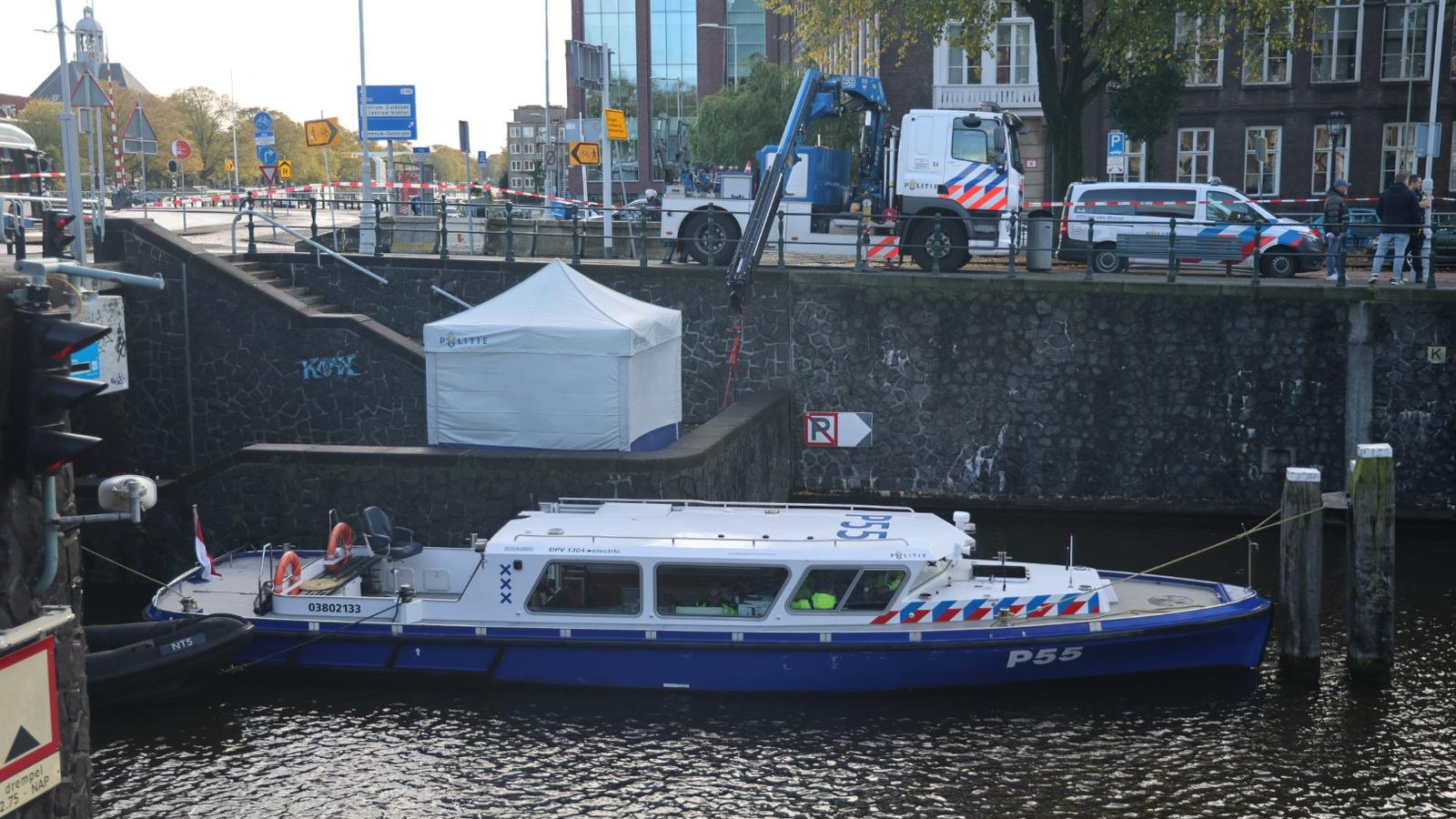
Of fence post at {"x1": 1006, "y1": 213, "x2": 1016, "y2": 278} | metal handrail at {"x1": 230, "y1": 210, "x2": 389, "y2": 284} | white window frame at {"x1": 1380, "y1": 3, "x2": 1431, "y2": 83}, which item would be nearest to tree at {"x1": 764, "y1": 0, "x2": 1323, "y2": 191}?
fence post at {"x1": 1006, "y1": 213, "x2": 1016, "y2": 278}

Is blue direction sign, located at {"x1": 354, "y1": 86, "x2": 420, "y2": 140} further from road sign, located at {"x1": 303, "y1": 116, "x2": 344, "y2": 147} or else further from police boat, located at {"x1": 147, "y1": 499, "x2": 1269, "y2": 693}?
police boat, located at {"x1": 147, "y1": 499, "x2": 1269, "y2": 693}

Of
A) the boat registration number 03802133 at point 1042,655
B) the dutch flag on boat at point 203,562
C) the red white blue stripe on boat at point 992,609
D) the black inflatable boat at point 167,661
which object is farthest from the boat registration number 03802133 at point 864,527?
the dutch flag on boat at point 203,562

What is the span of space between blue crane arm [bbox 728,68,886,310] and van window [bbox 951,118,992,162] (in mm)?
1684

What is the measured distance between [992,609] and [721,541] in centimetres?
272

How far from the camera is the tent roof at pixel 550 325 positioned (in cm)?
1688

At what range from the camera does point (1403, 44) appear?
38906mm

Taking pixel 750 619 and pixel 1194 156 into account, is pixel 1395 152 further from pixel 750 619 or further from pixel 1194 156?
pixel 750 619

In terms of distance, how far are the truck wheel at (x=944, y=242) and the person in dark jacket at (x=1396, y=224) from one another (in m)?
6.25

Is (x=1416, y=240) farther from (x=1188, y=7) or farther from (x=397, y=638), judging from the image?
(x=397, y=638)

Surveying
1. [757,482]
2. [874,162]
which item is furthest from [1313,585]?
[874,162]

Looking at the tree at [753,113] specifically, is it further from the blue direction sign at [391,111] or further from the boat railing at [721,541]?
the boat railing at [721,541]

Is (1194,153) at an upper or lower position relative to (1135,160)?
upper

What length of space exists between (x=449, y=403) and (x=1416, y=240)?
15.1 metres

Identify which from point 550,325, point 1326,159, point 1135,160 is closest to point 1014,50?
Answer: point 1135,160
